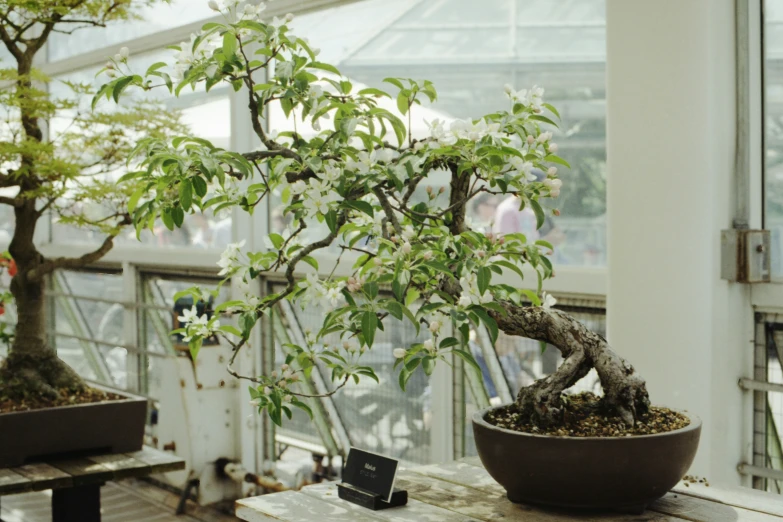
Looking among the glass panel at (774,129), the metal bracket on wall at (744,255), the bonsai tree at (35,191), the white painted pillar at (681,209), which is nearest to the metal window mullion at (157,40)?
the bonsai tree at (35,191)

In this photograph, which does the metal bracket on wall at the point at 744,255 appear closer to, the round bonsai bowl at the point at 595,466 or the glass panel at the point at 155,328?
the round bonsai bowl at the point at 595,466

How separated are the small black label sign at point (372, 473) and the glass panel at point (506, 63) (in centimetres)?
134

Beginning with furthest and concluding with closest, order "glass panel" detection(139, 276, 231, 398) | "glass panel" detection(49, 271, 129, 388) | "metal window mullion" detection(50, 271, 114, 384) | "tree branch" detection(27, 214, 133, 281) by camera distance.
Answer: "metal window mullion" detection(50, 271, 114, 384), "glass panel" detection(49, 271, 129, 388), "glass panel" detection(139, 276, 231, 398), "tree branch" detection(27, 214, 133, 281)

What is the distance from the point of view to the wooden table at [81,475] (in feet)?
8.48

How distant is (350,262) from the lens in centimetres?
360

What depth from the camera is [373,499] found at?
1.70 meters

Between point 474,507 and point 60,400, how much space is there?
1.72 meters

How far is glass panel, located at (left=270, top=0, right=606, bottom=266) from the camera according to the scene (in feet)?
9.60

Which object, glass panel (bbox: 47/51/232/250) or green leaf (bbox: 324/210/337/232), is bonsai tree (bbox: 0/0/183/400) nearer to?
glass panel (bbox: 47/51/232/250)

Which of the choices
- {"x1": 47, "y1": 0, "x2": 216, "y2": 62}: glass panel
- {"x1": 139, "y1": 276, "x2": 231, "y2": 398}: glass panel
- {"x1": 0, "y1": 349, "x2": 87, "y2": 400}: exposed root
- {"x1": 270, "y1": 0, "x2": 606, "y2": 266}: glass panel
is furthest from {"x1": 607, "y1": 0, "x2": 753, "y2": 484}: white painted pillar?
{"x1": 139, "y1": 276, "x2": 231, "y2": 398}: glass panel

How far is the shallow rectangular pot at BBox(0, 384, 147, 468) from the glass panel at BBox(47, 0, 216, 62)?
2074 mm

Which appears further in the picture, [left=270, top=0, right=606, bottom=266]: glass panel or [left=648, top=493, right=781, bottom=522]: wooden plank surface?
[left=270, top=0, right=606, bottom=266]: glass panel

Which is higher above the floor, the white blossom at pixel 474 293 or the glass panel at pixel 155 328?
the white blossom at pixel 474 293

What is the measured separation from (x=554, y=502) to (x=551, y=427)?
132mm
